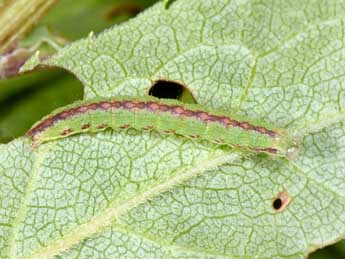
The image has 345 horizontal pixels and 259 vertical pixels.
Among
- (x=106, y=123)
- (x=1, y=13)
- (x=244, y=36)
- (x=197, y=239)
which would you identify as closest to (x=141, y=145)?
(x=106, y=123)

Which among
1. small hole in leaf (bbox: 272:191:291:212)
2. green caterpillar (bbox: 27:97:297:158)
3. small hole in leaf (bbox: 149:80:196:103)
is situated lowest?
small hole in leaf (bbox: 272:191:291:212)

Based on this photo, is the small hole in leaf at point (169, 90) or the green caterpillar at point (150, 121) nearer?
the green caterpillar at point (150, 121)

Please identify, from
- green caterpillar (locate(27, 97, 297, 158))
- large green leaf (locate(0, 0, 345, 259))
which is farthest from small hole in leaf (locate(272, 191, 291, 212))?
green caterpillar (locate(27, 97, 297, 158))

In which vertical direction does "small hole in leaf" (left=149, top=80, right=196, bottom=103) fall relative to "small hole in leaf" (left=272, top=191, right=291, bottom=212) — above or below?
above

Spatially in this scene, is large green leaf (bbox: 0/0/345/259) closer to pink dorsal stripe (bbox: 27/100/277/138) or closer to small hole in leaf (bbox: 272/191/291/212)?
small hole in leaf (bbox: 272/191/291/212)

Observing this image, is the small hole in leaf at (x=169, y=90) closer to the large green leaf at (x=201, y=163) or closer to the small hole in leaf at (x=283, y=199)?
the large green leaf at (x=201, y=163)

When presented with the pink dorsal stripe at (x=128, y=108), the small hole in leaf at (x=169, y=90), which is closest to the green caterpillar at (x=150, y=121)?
the pink dorsal stripe at (x=128, y=108)
